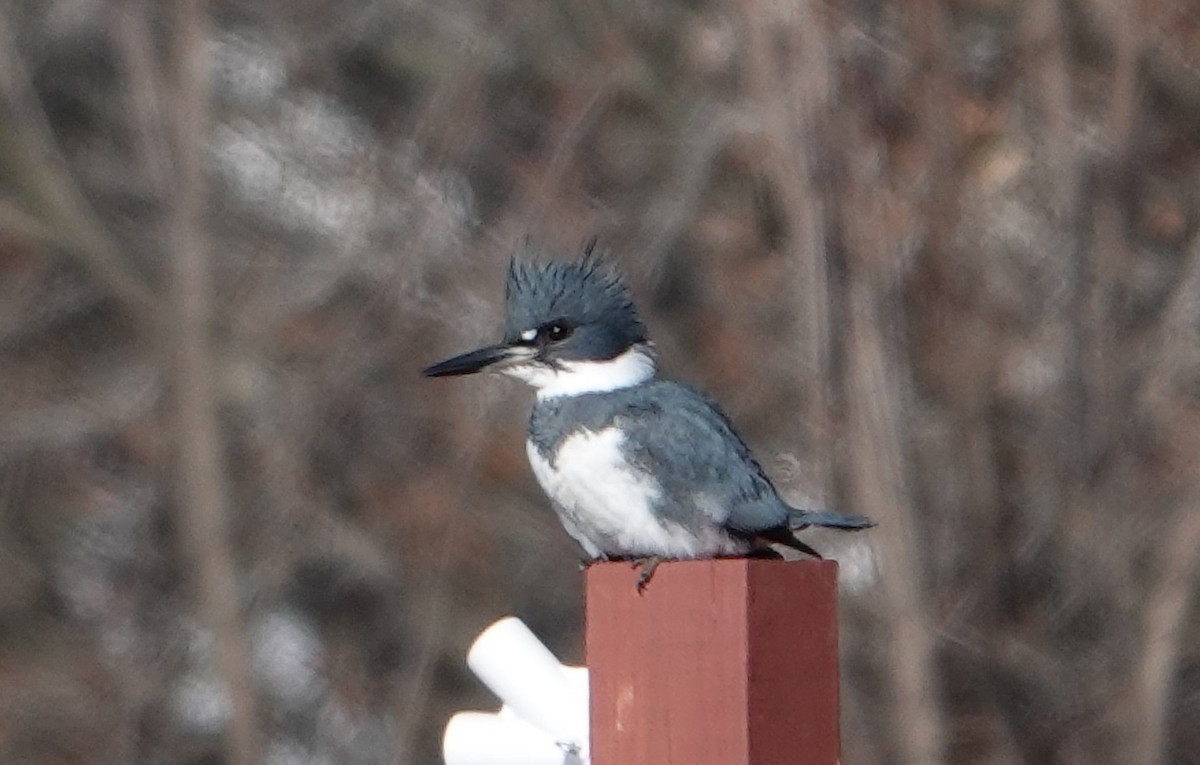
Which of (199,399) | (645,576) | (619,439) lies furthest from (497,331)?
(645,576)

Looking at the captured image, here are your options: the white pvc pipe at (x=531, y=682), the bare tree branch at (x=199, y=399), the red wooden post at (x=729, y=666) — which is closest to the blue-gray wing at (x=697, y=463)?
the white pvc pipe at (x=531, y=682)

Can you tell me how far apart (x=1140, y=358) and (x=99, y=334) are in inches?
115

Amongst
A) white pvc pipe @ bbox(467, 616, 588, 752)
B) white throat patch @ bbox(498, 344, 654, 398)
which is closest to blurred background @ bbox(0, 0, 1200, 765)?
white throat patch @ bbox(498, 344, 654, 398)

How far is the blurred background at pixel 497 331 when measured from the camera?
4711 mm

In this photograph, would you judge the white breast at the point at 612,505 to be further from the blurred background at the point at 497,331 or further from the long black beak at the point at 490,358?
the blurred background at the point at 497,331

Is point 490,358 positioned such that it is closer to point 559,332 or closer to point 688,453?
Answer: point 559,332

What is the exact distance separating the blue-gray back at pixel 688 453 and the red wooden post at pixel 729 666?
2.00ft

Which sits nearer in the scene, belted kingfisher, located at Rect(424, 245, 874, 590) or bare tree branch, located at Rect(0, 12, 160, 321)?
belted kingfisher, located at Rect(424, 245, 874, 590)

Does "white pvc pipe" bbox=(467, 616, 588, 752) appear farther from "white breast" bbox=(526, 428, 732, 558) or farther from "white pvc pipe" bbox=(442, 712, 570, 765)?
"white breast" bbox=(526, 428, 732, 558)

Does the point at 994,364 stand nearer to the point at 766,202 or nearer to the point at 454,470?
the point at 766,202

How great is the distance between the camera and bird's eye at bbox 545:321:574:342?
2.95 metres

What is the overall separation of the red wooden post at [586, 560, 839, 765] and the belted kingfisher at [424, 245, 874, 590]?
0.54 m

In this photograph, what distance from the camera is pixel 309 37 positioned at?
19.5 feet

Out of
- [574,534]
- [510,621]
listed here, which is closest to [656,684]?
[510,621]
